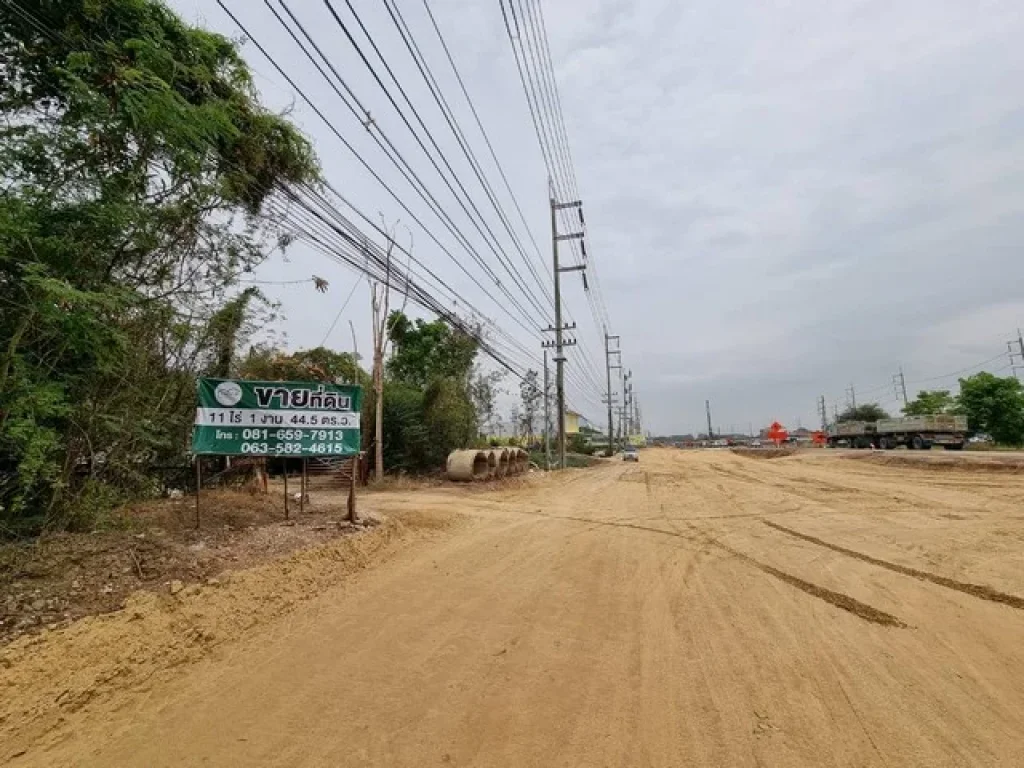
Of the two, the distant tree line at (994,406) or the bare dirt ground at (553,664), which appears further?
the distant tree line at (994,406)

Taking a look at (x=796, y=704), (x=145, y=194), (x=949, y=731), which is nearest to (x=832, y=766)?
(x=796, y=704)

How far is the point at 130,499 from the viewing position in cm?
754

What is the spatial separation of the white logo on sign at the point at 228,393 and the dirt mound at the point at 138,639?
8.31 ft

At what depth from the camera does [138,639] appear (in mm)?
4430

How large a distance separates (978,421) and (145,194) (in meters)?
53.7

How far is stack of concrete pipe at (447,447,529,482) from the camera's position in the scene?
19.1m

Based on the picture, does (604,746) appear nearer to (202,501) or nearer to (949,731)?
(949,731)

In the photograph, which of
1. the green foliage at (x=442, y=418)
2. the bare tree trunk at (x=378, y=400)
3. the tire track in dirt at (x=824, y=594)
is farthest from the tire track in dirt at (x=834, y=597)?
the green foliage at (x=442, y=418)

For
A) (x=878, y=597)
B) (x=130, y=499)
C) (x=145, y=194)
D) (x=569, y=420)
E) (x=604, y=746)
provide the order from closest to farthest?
(x=604, y=746) < (x=878, y=597) < (x=145, y=194) < (x=130, y=499) < (x=569, y=420)

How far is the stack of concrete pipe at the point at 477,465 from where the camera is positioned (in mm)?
19109

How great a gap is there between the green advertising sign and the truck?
38956 mm

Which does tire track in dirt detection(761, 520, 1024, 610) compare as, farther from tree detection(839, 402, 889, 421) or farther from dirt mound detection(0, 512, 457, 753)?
tree detection(839, 402, 889, 421)

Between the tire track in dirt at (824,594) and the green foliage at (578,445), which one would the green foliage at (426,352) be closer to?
the tire track in dirt at (824,594)

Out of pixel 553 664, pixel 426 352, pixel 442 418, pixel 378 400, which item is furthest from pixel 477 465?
pixel 553 664
